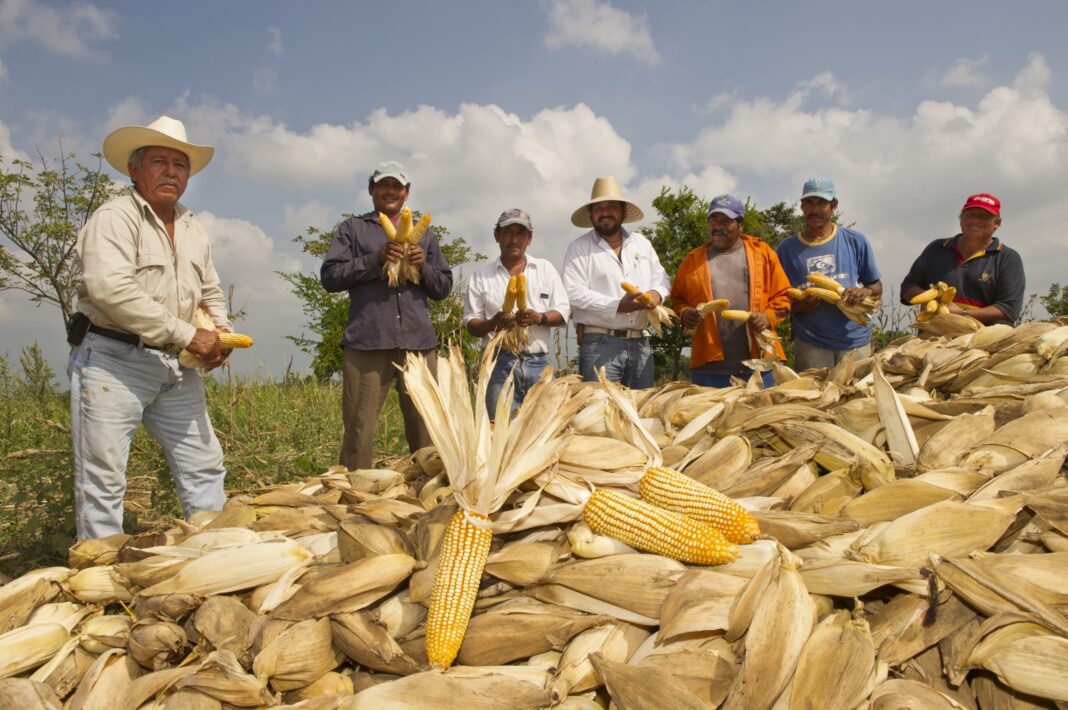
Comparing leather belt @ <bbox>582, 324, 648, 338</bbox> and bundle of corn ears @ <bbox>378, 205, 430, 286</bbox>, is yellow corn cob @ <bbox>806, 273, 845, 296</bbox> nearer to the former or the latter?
leather belt @ <bbox>582, 324, 648, 338</bbox>

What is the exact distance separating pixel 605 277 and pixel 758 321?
4.27 ft

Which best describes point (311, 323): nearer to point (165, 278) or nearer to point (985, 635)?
point (165, 278)

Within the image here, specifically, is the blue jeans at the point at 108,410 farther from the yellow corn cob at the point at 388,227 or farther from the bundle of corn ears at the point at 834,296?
the bundle of corn ears at the point at 834,296

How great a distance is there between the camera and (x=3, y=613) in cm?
200

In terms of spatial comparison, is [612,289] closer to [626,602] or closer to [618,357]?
[618,357]

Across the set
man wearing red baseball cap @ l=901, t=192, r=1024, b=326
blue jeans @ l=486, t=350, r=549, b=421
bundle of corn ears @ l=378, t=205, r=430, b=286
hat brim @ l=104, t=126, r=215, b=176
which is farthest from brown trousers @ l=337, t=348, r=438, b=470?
man wearing red baseball cap @ l=901, t=192, r=1024, b=326

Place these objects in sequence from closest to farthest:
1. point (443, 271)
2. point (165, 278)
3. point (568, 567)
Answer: point (568, 567), point (165, 278), point (443, 271)

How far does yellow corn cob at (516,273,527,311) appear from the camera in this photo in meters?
5.34

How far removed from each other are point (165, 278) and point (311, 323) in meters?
13.2

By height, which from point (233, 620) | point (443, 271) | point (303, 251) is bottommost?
point (233, 620)

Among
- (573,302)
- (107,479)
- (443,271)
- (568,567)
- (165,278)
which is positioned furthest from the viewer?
(573,302)

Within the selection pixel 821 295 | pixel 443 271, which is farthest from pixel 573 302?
pixel 821 295

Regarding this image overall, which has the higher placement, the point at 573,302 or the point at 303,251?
the point at 303,251

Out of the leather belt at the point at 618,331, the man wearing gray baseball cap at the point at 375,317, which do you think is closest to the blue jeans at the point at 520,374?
the leather belt at the point at 618,331
